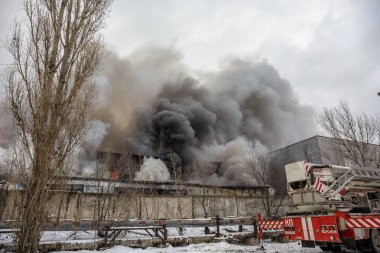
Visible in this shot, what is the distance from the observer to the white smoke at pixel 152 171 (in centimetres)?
2595

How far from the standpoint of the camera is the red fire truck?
6762 mm

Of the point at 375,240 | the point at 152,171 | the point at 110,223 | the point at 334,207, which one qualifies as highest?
the point at 152,171

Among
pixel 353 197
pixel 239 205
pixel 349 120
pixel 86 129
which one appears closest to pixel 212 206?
pixel 239 205

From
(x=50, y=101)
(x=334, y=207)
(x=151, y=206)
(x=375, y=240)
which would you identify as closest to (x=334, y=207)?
(x=334, y=207)

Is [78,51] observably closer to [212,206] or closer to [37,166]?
[37,166]

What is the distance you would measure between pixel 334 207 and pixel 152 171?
2159 cm

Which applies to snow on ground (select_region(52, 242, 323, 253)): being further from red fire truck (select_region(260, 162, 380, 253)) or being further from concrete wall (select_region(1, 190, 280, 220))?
concrete wall (select_region(1, 190, 280, 220))

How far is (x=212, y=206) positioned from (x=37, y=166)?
19.9 m

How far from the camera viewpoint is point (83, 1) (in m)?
7.18

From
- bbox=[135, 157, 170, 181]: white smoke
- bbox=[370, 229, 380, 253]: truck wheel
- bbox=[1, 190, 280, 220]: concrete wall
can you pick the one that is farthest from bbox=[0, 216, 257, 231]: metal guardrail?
bbox=[135, 157, 170, 181]: white smoke

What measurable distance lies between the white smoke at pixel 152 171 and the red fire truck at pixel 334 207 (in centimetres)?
1900

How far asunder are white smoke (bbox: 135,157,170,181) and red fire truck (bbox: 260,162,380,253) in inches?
748

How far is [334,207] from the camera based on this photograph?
289 inches

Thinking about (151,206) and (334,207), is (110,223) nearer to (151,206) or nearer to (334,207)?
(334,207)
